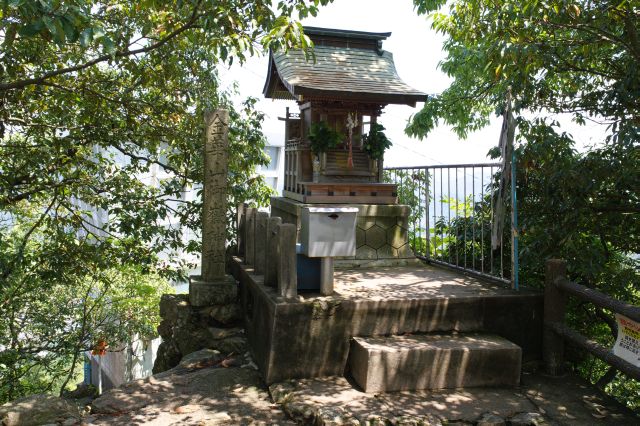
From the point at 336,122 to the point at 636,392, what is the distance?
572cm

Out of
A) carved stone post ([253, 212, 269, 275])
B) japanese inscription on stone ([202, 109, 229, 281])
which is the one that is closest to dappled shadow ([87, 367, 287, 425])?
carved stone post ([253, 212, 269, 275])

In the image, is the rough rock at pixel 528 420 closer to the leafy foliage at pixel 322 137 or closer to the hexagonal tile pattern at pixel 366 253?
the hexagonal tile pattern at pixel 366 253

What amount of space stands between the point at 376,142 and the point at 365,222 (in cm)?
140

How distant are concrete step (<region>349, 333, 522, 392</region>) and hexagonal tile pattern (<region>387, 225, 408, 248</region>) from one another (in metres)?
3.06

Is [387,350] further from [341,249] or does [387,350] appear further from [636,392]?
[636,392]

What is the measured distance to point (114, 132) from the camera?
7.77 meters

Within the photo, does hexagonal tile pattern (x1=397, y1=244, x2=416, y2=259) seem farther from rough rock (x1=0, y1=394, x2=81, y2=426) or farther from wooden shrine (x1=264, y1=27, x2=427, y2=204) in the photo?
rough rock (x1=0, y1=394, x2=81, y2=426)

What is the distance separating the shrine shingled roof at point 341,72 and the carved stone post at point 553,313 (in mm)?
3814

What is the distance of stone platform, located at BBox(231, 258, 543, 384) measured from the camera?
468 cm

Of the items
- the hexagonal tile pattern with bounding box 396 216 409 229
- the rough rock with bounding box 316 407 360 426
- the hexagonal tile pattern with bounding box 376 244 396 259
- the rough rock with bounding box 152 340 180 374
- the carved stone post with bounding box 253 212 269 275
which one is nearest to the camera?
the rough rock with bounding box 316 407 360 426

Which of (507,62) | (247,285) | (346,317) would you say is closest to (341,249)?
(346,317)

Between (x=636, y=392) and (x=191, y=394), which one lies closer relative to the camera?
(x=191, y=394)

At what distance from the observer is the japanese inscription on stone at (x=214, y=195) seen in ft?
20.5

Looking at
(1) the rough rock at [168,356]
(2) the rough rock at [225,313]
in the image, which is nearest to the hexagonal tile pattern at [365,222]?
(2) the rough rock at [225,313]
